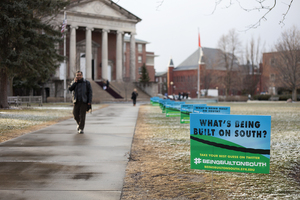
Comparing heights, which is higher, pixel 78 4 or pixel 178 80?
pixel 78 4

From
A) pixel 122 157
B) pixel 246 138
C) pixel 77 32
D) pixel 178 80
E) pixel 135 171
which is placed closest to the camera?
pixel 246 138

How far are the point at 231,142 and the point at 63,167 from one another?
353 centimetres

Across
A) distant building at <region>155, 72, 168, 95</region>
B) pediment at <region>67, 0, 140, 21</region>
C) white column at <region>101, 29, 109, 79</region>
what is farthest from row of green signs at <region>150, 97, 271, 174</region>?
distant building at <region>155, 72, 168, 95</region>

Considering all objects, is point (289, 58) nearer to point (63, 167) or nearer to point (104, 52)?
point (104, 52)

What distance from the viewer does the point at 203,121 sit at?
4.58 m

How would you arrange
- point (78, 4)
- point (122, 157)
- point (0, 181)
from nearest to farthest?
point (0, 181)
point (122, 157)
point (78, 4)

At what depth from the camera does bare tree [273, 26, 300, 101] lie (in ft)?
162

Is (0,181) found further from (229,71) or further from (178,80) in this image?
(178,80)

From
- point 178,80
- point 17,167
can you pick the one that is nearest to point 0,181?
point 17,167

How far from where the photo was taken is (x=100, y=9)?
58.6 metres

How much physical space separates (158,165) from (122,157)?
110cm

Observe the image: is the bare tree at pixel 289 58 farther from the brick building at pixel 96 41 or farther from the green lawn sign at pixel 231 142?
the green lawn sign at pixel 231 142

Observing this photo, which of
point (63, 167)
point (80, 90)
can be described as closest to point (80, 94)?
point (80, 90)

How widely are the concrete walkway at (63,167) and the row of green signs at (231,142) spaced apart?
1.40 meters
